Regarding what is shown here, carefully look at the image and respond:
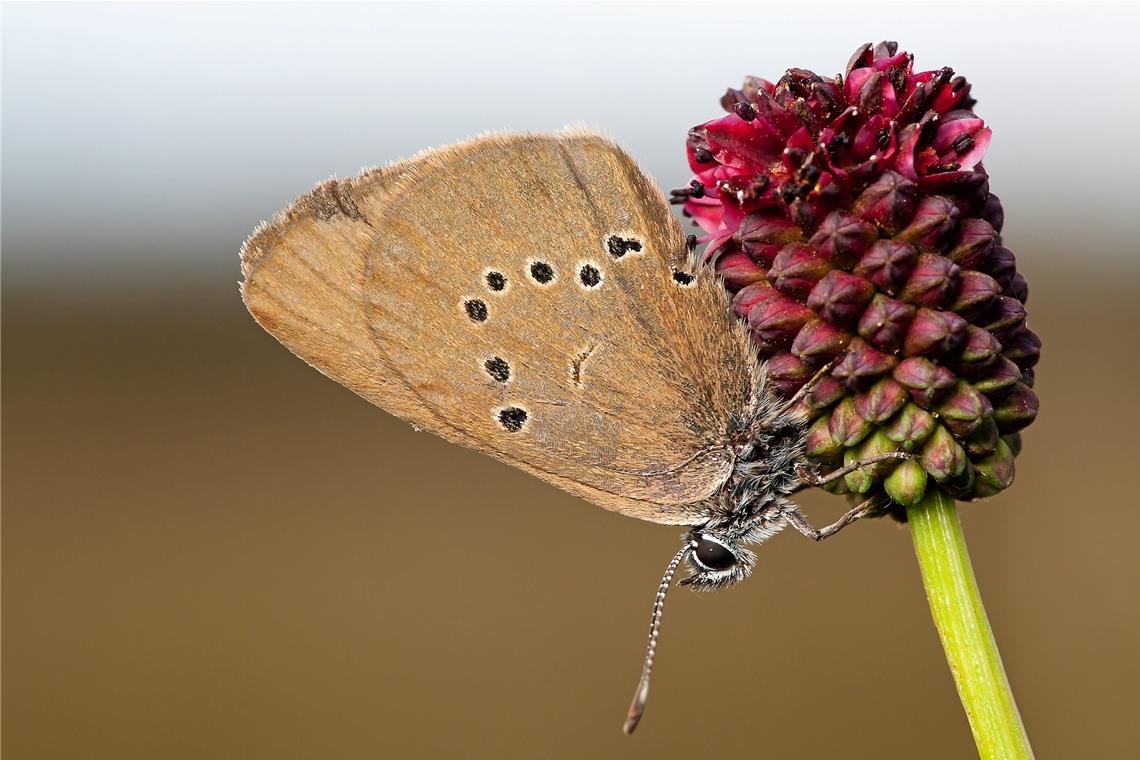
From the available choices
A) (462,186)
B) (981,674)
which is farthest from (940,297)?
Answer: (462,186)

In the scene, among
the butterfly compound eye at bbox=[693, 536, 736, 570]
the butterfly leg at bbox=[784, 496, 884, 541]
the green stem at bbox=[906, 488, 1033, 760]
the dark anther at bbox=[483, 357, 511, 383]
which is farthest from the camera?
the butterfly compound eye at bbox=[693, 536, 736, 570]

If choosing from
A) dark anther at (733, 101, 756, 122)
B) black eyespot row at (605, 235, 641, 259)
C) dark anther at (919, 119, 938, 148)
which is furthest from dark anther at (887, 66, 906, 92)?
black eyespot row at (605, 235, 641, 259)

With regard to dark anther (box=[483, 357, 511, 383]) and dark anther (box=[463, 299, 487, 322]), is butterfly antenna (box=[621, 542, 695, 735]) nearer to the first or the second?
dark anther (box=[483, 357, 511, 383])

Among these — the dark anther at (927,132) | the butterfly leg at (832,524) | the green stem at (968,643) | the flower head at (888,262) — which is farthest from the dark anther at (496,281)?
the green stem at (968,643)

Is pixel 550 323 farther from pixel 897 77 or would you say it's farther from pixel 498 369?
pixel 897 77

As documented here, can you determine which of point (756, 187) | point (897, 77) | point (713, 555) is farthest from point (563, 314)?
point (897, 77)

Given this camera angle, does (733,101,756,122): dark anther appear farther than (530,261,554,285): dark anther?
No
